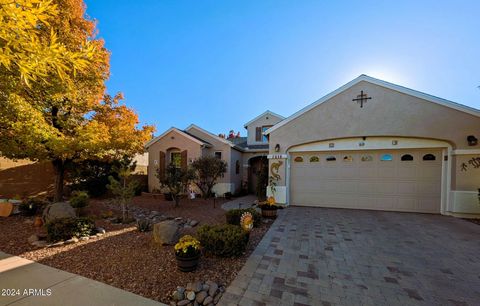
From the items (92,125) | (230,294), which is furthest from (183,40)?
(230,294)

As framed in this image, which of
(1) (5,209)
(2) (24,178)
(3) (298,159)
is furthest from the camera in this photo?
(2) (24,178)

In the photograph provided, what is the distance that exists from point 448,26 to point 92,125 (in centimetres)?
1256

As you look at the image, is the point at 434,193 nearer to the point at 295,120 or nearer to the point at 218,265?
the point at 295,120

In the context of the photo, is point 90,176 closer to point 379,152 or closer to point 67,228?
point 67,228

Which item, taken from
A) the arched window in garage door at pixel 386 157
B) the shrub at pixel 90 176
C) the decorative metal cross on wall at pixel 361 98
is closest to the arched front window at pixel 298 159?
the arched window in garage door at pixel 386 157

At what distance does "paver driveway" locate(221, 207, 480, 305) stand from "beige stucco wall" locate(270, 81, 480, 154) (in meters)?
3.44

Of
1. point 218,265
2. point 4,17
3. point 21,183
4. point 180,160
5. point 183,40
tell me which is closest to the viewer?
point 4,17

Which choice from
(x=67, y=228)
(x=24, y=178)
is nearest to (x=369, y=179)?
(x=67, y=228)

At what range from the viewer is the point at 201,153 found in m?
12.5

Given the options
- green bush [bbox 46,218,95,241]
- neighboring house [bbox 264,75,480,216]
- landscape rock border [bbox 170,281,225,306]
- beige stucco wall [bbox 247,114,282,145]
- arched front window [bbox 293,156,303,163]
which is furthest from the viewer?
beige stucco wall [bbox 247,114,282,145]

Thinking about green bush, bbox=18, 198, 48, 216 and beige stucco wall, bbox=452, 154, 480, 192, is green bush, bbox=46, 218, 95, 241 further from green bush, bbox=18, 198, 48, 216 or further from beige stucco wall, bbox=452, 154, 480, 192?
beige stucco wall, bbox=452, 154, 480, 192

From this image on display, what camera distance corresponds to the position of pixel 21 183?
9398 mm

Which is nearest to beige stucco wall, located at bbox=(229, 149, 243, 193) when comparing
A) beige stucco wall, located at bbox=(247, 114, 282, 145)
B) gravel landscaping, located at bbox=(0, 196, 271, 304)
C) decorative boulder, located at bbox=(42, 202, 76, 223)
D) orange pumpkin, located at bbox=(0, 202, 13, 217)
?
beige stucco wall, located at bbox=(247, 114, 282, 145)

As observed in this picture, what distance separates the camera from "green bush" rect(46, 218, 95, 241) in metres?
4.53
